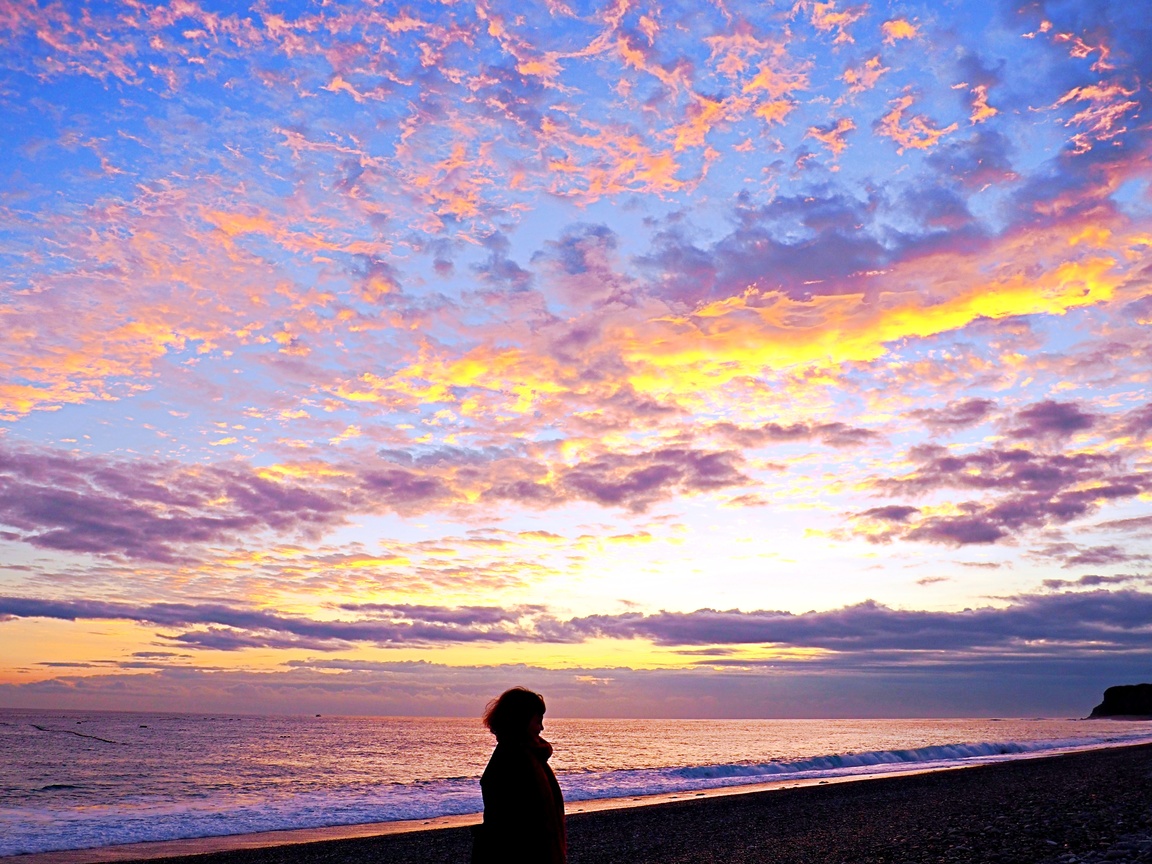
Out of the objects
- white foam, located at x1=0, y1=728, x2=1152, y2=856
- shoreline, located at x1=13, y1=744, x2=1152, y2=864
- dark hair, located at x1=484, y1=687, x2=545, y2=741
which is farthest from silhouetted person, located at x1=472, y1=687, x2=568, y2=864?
white foam, located at x1=0, y1=728, x2=1152, y2=856

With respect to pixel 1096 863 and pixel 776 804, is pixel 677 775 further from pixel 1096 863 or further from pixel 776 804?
pixel 1096 863

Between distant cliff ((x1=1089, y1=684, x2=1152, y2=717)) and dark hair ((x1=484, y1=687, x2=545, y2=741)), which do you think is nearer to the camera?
dark hair ((x1=484, y1=687, x2=545, y2=741))

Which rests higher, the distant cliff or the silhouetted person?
the silhouetted person

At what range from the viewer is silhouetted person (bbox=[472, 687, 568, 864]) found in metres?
6.31

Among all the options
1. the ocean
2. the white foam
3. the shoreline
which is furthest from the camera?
the ocean

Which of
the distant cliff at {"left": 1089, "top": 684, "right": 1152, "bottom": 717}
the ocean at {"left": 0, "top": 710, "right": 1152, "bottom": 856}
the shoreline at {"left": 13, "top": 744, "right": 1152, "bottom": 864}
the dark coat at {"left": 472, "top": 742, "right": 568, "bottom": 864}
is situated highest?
the dark coat at {"left": 472, "top": 742, "right": 568, "bottom": 864}

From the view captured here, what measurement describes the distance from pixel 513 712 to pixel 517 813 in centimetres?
79

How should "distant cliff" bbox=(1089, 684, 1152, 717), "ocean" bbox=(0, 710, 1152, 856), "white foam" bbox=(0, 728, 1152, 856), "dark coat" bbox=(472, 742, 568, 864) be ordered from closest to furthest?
1. "dark coat" bbox=(472, 742, 568, 864)
2. "white foam" bbox=(0, 728, 1152, 856)
3. "ocean" bbox=(0, 710, 1152, 856)
4. "distant cliff" bbox=(1089, 684, 1152, 717)

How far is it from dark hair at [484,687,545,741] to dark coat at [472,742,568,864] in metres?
0.12

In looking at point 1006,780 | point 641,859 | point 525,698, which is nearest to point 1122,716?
point 1006,780

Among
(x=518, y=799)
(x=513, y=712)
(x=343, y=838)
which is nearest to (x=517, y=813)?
(x=518, y=799)

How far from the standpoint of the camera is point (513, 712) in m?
6.44

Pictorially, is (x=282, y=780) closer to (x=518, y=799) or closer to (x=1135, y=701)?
(x=518, y=799)

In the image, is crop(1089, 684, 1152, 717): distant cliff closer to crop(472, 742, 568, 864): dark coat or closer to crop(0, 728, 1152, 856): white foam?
crop(0, 728, 1152, 856): white foam
